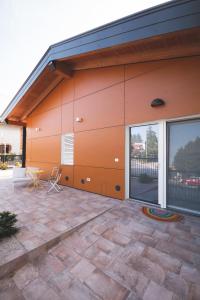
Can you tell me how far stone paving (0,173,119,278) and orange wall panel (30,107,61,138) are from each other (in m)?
3.27

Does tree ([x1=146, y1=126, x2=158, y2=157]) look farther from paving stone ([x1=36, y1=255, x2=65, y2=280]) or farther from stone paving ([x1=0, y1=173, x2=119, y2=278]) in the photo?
paving stone ([x1=36, y1=255, x2=65, y2=280])

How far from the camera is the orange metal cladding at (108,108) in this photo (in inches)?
138

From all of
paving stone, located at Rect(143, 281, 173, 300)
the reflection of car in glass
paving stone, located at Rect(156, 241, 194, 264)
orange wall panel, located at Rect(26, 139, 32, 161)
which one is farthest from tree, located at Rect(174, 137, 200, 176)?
orange wall panel, located at Rect(26, 139, 32, 161)

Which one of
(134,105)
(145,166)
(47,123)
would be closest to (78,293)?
(145,166)

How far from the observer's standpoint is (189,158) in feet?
11.3

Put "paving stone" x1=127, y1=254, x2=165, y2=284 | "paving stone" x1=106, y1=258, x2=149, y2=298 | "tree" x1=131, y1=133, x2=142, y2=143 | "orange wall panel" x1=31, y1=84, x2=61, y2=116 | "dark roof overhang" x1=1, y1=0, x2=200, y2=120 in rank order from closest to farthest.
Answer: "paving stone" x1=106, y1=258, x2=149, y2=298 → "paving stone" x1=127, y1=254, x2=165, y2=284 → "dark roof overhang" x1=1, y1=0, x2=200, y2=120 → "tree" x1=131, y1=133, x2=142, y2=143 → "orange wall panel" x1=31, y1=84, x2=61, y2=116

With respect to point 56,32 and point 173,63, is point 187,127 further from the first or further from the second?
point 56,32

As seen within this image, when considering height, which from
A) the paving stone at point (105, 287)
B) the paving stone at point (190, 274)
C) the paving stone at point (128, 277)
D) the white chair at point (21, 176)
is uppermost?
the white chair at point (21, 176)

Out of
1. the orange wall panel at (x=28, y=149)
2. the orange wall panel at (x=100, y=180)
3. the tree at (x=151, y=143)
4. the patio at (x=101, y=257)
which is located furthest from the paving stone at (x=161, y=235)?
the orange wall panel at (x=28, y=149)

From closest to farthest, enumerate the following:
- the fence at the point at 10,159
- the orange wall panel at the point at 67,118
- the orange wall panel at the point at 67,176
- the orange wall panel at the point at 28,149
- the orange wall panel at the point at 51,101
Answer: the orange wall panel at the point at 67,176
the orange wall panel at the point at 67,118
the orange wall panel at the point at 51,101
the orange wall panel at the point at 28,149
the fence at the point at 10,159

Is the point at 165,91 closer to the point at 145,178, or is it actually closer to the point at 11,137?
the point at 145,178

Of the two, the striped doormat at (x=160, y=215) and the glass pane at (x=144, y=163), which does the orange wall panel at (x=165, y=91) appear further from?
the striped doormat at (x=160, y=215)

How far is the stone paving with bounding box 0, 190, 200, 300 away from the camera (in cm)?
158

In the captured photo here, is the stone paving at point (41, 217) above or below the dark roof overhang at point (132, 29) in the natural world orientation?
below
